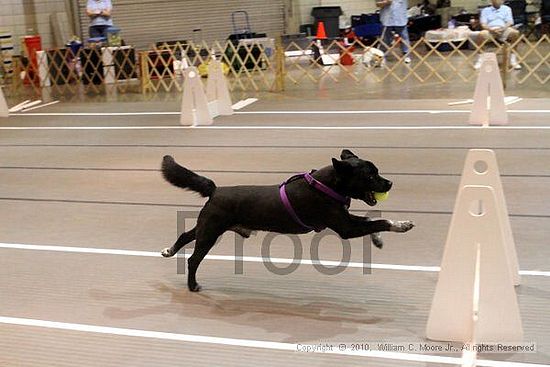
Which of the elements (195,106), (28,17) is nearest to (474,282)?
(195,106)

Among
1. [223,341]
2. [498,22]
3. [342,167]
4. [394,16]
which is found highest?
[394,16]

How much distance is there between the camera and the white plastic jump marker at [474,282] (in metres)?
2.55

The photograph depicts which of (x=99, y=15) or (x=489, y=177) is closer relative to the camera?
(x=489, y=177)

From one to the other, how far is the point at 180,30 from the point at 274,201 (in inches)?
554

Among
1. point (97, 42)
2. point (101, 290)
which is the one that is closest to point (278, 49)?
point (97, 42)

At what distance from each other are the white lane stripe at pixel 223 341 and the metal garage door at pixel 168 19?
1378 centimetres

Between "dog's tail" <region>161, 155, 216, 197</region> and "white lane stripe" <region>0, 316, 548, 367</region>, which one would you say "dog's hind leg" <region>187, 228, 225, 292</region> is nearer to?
"dog's tail" <region>161, 155, 216, 197</region>

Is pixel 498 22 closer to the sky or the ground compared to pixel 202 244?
closer to the sky

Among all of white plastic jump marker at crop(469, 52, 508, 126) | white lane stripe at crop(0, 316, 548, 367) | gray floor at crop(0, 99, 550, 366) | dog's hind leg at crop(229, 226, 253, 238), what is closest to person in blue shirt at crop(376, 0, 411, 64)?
gray floor at crop(0, 99, 550, 366)

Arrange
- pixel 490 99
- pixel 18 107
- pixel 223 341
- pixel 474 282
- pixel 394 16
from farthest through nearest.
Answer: pixel 394 16, pixel 18 107, pixel 490 99, pixel 223 341, pixel 474 282

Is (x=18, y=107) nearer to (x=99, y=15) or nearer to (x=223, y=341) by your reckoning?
(x=99, y=15)

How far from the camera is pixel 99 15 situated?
1255cm

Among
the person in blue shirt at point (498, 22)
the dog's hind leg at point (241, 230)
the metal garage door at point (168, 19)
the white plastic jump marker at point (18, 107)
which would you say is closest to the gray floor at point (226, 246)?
the dog's hind leg at point (241, 230)

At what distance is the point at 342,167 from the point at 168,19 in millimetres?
14337
